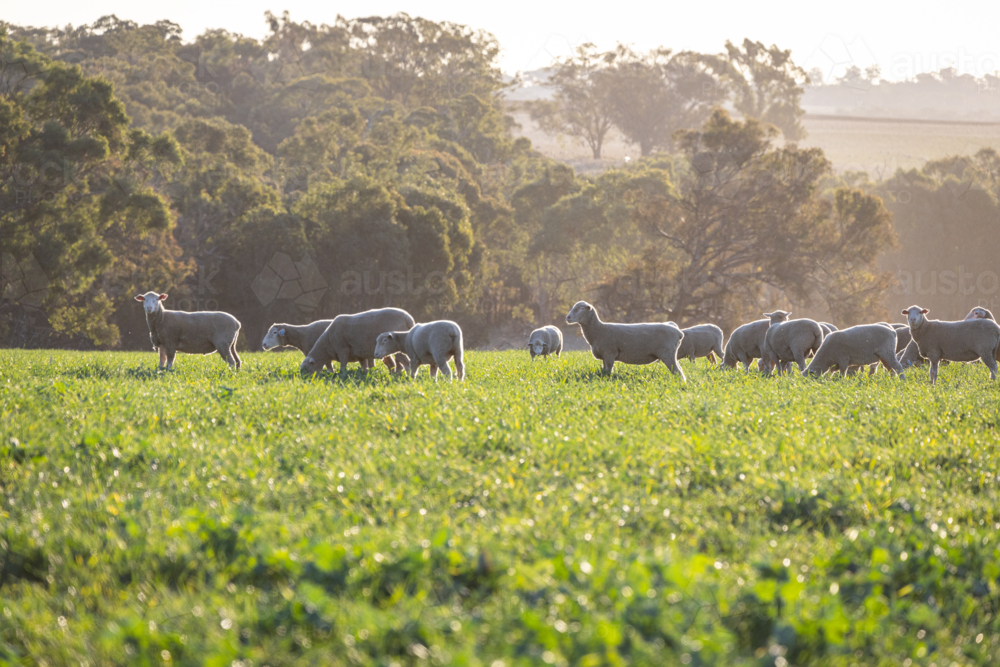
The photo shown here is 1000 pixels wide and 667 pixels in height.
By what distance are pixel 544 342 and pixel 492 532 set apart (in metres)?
16.4

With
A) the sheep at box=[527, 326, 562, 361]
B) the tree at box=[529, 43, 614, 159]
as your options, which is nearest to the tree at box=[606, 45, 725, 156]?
the tree at box=[529, 43, 614, 159]

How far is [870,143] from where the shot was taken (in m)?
138

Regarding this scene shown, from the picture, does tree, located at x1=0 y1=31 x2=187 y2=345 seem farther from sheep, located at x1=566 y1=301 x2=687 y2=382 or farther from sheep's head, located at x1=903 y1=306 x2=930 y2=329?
sheep's head, located at x1=903 y1=306 x2=930 y2=329

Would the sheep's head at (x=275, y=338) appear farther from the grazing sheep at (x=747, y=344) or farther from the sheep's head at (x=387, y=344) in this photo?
the grazing sheep at (x=747, y=344)

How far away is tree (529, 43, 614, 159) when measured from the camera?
9538 cm

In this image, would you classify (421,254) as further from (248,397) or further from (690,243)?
(248,397)

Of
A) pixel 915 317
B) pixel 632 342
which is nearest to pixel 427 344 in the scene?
pixel 632 342

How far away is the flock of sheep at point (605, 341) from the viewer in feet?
48.2

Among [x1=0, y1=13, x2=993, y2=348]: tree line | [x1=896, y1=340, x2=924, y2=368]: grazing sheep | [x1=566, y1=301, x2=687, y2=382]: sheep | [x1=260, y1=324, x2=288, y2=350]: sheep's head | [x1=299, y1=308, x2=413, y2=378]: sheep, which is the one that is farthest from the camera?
[x1=0, y1=13, x2=993, y2=348]: tree line

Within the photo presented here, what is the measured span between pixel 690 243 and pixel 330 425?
4072cm

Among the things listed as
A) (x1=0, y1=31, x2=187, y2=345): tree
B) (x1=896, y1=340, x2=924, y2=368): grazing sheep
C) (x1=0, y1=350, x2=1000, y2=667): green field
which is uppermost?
(x1=0, y1=31, x2=187, y2=345): tree

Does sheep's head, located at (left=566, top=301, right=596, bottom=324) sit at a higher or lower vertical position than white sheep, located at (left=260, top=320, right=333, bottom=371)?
higher

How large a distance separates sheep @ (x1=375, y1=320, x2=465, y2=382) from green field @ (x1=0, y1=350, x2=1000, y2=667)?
394 cm

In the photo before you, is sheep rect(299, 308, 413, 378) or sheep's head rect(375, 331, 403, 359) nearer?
sheep's head rect(375, 331, 403, 359)
